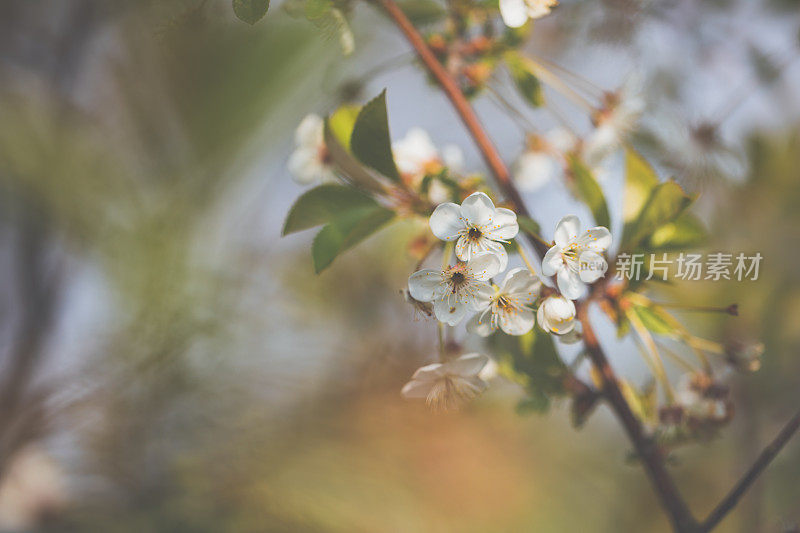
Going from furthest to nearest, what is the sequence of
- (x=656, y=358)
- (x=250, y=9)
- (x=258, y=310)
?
(x=258, y=310) < (x=656, y=358) < (x=250, y=9)

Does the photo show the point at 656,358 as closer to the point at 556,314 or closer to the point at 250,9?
the point at 556,314

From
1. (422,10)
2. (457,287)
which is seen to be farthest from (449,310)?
(422,10)

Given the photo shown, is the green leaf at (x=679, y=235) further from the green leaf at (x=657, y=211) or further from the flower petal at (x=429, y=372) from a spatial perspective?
the flower petal at (x=429, y=372)

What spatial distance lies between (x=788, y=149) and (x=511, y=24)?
0.68 m

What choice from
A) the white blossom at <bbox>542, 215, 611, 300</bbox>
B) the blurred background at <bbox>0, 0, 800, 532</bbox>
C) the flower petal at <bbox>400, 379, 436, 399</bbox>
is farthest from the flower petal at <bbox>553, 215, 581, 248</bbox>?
the blurred background at <bbox>0, 0, 800, 532</bbox>

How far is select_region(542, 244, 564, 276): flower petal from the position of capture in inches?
9.9

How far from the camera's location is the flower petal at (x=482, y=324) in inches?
10.6

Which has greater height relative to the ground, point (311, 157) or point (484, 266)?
point (311, 157)

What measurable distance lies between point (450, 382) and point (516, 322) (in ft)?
0.20

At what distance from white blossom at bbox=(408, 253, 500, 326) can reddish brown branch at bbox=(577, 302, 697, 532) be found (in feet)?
0.22

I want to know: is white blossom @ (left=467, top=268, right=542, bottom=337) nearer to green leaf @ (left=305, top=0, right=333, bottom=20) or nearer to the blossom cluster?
the blossom cluster

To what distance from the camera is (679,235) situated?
315mm

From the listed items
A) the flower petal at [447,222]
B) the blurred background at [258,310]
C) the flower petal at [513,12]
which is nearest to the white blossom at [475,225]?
the flower petal at [447,222]

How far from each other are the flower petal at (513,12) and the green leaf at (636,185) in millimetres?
103
